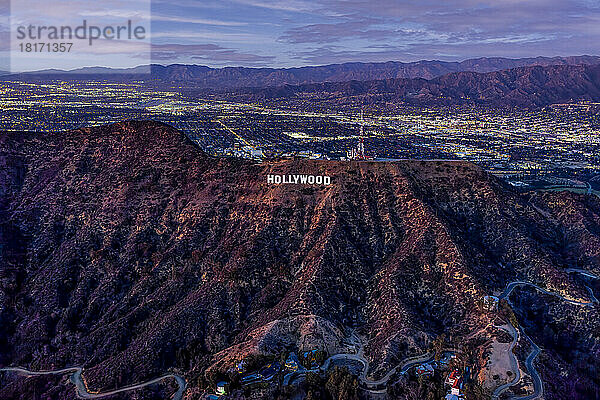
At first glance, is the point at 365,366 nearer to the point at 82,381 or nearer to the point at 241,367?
the point at 241,367

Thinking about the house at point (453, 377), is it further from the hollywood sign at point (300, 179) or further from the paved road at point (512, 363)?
the hollywood sign at point (300, 179)

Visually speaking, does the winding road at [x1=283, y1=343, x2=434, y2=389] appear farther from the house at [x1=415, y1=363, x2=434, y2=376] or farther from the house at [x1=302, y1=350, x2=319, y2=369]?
the house at [x1=415, y1=363, x2=434, y2=376]

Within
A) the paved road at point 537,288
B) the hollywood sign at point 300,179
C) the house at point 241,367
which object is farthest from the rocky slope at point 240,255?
the house at point 241,367

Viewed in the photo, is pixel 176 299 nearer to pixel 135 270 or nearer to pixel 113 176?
pixel 135 270

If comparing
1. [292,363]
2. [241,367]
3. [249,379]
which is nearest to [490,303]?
[292,363]

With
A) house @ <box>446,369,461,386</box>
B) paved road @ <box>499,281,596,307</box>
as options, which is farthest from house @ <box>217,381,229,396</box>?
paved road @ <box>499,281,596,307</box>
